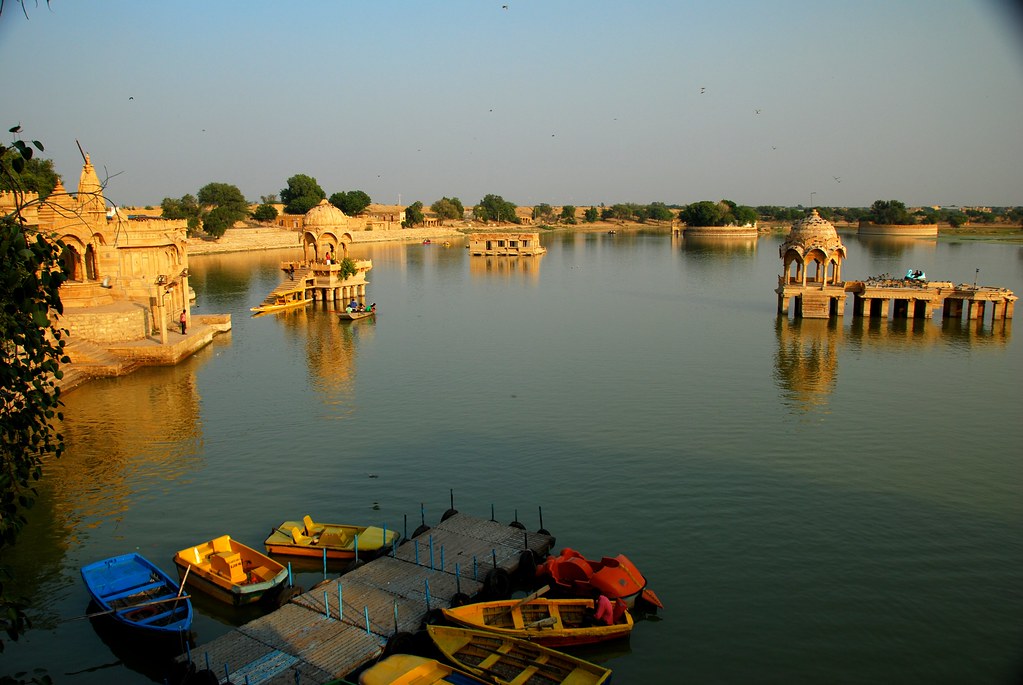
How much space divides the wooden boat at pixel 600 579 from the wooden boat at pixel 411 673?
2.58 m

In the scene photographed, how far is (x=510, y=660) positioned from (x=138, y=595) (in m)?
5.72

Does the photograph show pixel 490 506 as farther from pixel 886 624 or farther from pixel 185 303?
pixel 185 303

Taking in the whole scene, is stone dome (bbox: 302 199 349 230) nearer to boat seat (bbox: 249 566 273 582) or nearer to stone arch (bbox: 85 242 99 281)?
stone arch (bbox: 85 242 99 281)

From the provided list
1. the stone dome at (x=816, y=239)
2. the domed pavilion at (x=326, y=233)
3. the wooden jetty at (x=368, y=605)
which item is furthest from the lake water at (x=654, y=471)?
the domed pavilion at (x=326, y=233)

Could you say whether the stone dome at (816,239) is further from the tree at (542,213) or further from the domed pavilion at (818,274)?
the tree at (542,213)

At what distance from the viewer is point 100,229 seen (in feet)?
104

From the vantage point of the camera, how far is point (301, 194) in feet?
385

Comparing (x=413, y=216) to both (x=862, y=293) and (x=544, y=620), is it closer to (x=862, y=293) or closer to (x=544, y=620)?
(x=862, y=293)

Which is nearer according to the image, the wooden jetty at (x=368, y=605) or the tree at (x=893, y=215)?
the wooden jetty at (x=368, y=605)

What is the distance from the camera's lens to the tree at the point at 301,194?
4390 inches

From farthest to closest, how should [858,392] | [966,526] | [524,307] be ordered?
[524,307] < [858,392] < [966,526]

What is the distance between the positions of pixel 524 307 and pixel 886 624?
3393 centimetres

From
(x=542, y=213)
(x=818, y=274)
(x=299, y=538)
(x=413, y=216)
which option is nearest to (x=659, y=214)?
(x=542, y=213)

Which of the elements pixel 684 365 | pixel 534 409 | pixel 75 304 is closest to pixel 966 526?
pixel 534 409
